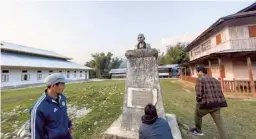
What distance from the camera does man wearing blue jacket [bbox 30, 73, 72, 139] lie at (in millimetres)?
1780

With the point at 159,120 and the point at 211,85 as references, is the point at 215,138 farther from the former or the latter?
the point at 159,120

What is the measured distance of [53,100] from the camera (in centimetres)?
200

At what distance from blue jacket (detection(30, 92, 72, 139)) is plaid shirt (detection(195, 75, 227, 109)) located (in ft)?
9.35

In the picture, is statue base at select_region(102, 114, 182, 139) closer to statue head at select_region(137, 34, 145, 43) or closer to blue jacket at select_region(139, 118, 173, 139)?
blue jacket at select_region(139, 118, 173, 139)

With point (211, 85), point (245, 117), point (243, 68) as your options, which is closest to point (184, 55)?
point (243, 68)

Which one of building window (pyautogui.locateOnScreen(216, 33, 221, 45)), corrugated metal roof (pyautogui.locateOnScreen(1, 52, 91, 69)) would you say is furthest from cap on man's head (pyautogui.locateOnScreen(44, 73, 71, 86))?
corrugated metal roof (pyautogui.locateOnScreen(1, 52, 91, 69))

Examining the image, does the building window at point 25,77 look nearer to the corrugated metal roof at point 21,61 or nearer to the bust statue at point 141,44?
the corrugated metal roof at point 21,61

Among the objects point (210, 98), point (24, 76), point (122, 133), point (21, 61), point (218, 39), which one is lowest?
point (122, 133)

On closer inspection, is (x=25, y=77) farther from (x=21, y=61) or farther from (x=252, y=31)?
(x=252, y=31)

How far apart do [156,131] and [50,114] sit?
147 centimetres

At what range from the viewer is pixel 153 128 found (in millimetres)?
2039

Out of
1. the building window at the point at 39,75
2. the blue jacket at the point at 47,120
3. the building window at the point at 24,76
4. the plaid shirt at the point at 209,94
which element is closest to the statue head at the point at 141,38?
the plaid shirt at the point at 209,94

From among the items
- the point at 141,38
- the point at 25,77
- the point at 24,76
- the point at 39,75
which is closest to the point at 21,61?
the point at 24,76

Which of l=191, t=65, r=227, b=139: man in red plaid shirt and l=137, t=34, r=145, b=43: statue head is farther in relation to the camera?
l=137, t=34, r=145, b=43: statue head
